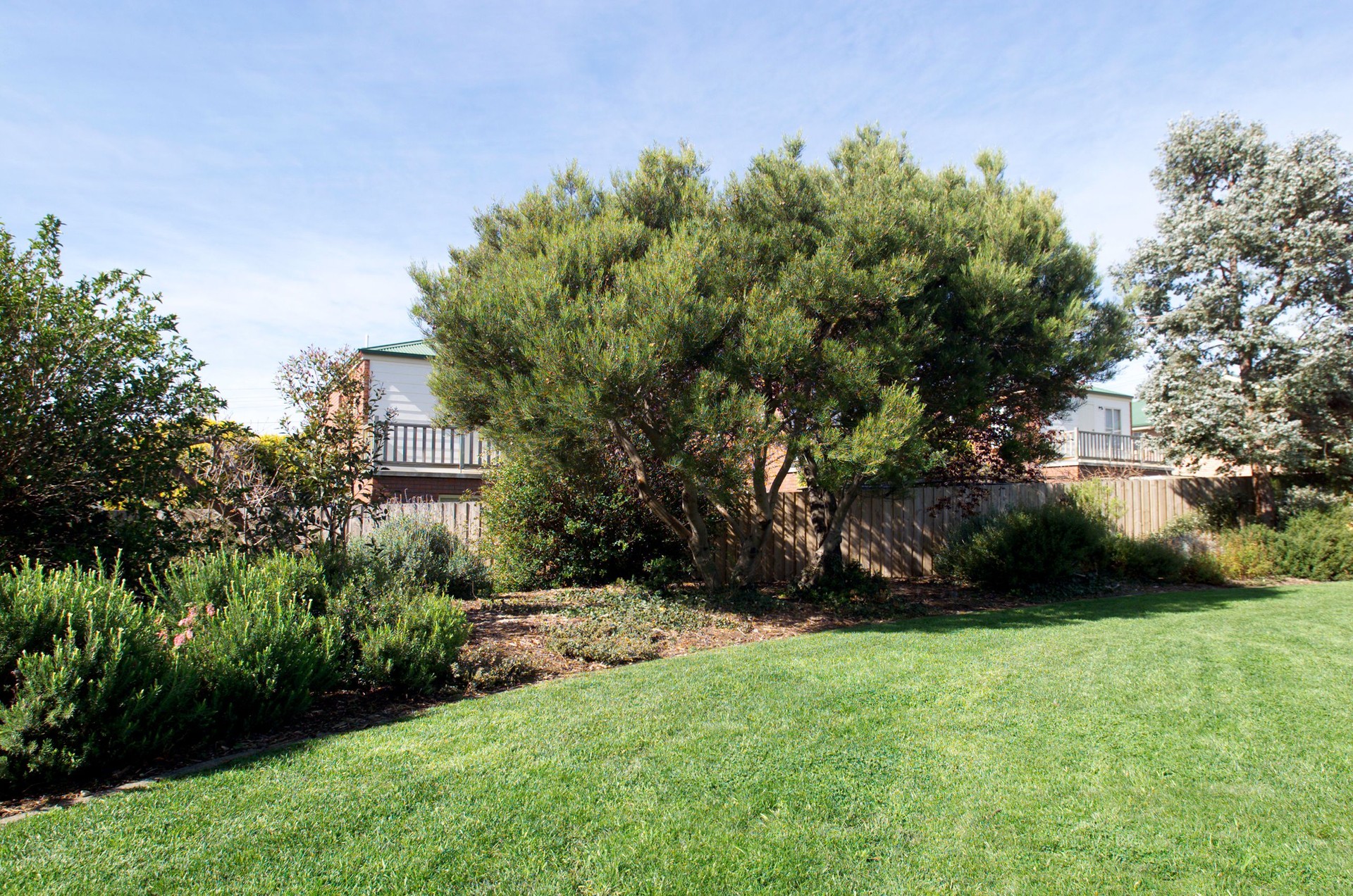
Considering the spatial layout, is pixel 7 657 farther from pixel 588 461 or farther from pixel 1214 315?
pixel 1214 315

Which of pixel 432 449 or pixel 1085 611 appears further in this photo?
pixel 432 449

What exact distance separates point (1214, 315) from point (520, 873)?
55.6 feet

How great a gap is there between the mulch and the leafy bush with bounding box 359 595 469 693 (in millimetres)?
171

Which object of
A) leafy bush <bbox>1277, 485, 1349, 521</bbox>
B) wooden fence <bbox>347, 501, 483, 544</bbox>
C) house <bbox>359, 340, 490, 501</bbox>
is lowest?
wooden fence <bbox>347, 501, 483, 544</bbox>

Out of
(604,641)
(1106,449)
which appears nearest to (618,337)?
(604,641)

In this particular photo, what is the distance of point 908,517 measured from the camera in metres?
14.2

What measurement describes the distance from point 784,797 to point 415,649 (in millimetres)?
3363

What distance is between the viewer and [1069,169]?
11.3 m

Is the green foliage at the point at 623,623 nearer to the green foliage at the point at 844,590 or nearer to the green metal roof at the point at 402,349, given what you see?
the green foliage at the point at 844,590

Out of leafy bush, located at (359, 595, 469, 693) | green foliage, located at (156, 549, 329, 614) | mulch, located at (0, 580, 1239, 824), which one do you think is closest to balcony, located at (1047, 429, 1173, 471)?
mulch, located at (0, 580, 1239, 824)

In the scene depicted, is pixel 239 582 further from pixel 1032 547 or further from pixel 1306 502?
pixel 1306 502

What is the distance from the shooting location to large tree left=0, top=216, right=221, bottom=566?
6508 mm

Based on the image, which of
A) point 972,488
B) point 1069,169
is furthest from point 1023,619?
point 1069,169

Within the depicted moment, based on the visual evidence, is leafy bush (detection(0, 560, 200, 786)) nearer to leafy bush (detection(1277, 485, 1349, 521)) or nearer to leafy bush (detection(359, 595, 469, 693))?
leafy bush (detection(359, 595, 469, 693))
